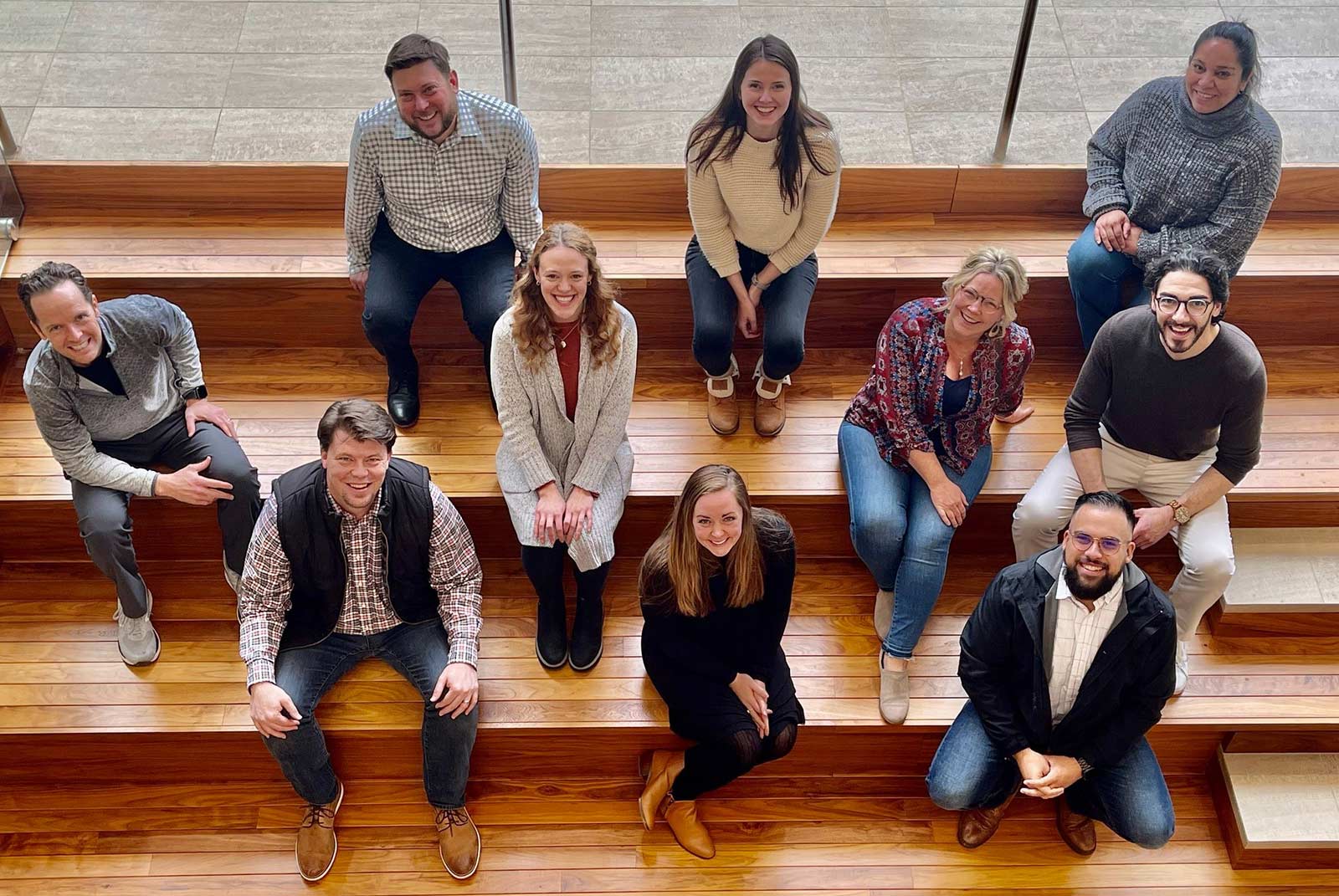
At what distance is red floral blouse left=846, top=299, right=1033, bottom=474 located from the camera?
121 inches

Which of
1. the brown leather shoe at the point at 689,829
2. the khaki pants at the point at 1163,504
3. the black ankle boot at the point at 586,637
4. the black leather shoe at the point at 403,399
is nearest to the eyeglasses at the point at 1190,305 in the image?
the khaki pants at the point at 1163,504

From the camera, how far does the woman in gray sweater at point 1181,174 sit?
3.23 meters

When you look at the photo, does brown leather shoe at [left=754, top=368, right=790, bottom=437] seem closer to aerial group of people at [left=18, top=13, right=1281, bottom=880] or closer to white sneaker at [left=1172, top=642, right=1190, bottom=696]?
aerial group of people at [left=18, top=13, right=1281, bottom=880]

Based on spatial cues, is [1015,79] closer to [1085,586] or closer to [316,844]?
[1085,586]

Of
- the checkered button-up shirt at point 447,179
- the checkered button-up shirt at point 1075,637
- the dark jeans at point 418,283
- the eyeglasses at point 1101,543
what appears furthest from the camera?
the dark jeans at point 418,283

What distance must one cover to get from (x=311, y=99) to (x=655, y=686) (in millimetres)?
2060

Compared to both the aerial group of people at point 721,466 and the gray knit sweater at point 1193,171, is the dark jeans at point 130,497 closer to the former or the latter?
the aerial group of people at point 721,466

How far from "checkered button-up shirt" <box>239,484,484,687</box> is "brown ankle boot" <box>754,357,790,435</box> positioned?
975mm

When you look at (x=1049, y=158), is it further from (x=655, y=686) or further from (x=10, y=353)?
(x=10, y=353)

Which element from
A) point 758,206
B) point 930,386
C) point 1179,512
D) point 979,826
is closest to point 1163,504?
point 1179,512

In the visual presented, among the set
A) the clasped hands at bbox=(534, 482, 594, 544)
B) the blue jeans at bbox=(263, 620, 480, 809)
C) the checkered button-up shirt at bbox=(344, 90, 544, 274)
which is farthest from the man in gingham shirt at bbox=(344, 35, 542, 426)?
the blue jeans at bbox=(263, 620, 480, 809)

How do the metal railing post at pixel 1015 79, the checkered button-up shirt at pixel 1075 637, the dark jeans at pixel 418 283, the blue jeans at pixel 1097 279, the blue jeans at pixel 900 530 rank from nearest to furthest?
the checkered button-up shirt at pixel 1075 637
the blue jeans at pixel 900 530
the dark jeans at pixel 418 283
the blue jeans at pixel 1097 279
the metal railing post at pixel 1015 79

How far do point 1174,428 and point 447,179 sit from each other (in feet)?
6.53

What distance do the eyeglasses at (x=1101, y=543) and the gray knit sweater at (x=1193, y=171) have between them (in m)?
1.05
